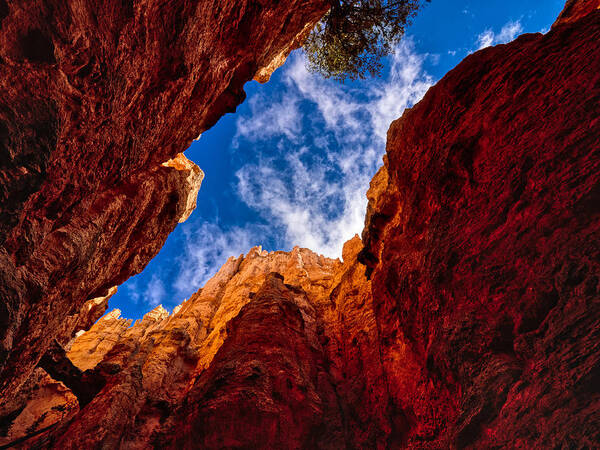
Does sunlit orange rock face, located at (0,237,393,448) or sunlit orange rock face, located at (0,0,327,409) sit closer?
sunlit orange rock face, located at (0,0,327,409)

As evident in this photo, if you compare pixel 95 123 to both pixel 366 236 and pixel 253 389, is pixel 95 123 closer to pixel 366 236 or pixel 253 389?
pixel 253 389

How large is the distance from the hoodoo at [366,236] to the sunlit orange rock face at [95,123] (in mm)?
53

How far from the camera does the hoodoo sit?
5.28 metres

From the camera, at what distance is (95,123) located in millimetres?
6957

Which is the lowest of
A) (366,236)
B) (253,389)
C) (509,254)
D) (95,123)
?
(253,389)

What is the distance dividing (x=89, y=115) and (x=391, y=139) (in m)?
12.2

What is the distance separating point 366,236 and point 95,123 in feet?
45.5

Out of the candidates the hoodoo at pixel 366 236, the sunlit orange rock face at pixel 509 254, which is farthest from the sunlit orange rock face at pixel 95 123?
the sunlit orange rock face at pixel 509 254

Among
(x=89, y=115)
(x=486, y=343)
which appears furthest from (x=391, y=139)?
(x=89, y=115)

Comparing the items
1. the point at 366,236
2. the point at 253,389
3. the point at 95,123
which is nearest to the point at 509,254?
the point at 366,236

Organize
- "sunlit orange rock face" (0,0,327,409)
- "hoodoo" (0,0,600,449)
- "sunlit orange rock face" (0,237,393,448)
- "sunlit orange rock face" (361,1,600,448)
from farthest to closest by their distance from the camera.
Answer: "sunlit orange rock face" (0,237,393,448)
"sunlit orange rock face" (361,1,600,448)
"hoodoo" (0,0,600,449)
"sunlit orange rock face" (0,0,327,409)

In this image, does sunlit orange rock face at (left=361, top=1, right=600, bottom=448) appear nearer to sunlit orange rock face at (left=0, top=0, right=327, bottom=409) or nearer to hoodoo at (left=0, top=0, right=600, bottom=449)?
hoodoo at (left=0, top=0, right=600, bottom=449)

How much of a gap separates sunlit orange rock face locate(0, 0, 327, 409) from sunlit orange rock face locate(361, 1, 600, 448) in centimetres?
885

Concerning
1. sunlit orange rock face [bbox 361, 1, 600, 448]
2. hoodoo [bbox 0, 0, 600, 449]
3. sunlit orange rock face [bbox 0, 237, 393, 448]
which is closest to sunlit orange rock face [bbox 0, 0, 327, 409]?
hoodoo [bbox 0, 0, 600, 449]
